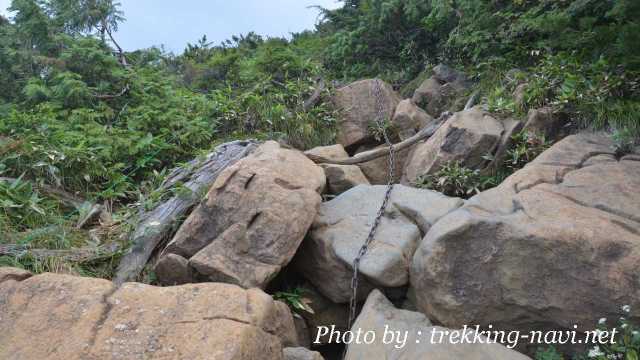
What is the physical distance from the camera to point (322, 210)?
6.07 metres

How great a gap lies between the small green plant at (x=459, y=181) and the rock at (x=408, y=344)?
6.93ft

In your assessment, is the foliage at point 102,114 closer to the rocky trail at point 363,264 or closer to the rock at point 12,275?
the rock at point 12,275

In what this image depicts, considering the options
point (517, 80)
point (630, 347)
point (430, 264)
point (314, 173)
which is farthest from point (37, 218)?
point (517, 80)

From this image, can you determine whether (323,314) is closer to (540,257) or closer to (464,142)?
(540,257)

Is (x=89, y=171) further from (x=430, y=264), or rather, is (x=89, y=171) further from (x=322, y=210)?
(x=430, y=264)

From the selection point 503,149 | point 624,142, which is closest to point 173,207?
point 503,149

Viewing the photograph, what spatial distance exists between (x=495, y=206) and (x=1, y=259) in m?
4.72

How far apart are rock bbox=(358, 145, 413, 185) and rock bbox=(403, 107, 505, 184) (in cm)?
71

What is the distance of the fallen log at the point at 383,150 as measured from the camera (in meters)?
7.33

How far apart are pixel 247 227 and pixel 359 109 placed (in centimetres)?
437

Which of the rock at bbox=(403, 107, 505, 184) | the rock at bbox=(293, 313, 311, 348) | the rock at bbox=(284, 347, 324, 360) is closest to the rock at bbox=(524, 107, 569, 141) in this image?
the rock at bbox=(403, 107, 505, 184)

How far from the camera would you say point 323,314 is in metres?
5.56

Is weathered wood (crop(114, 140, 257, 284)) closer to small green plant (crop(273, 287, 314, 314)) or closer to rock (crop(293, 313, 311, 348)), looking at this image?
small green plant (crop(273, 287, 314, 314))

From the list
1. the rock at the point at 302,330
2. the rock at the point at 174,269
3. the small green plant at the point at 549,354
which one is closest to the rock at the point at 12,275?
the rock at the point at 174,269
